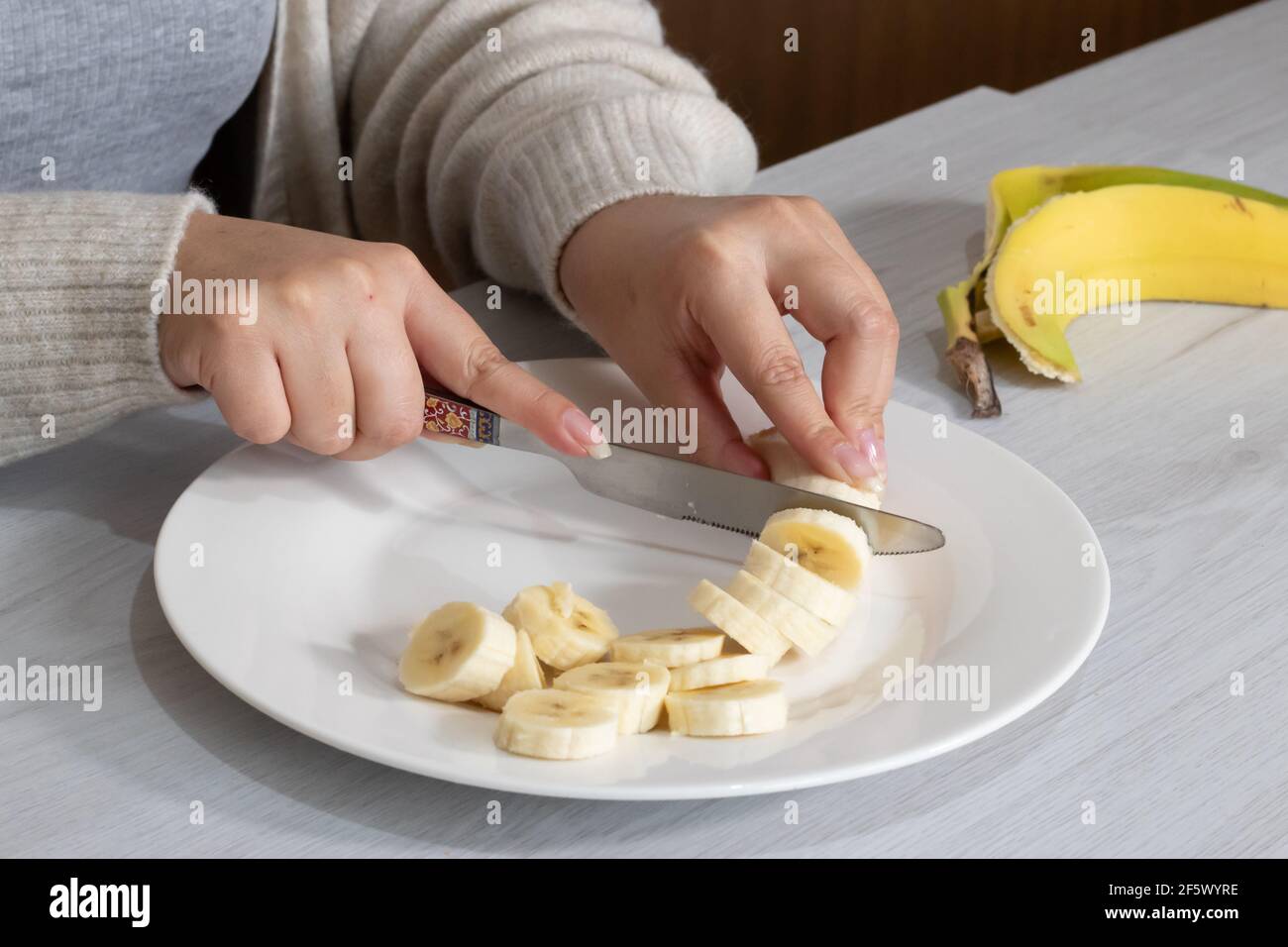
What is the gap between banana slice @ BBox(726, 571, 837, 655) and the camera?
2.38 feet

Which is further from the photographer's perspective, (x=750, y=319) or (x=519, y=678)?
(x=750, y=319)

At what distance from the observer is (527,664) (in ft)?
2.27

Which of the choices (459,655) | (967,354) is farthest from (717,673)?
(967,354)

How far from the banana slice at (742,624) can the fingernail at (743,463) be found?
0.19 metres

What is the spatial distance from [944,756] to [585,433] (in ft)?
0.98

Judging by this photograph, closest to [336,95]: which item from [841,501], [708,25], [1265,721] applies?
[841,501]

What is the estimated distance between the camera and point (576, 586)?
811 millimetres

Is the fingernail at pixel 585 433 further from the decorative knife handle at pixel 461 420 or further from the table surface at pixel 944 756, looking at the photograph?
the table surface at pixel 944 756

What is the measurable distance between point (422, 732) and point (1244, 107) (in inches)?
48.9

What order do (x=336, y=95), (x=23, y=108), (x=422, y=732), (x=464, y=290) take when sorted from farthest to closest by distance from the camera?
(x=336, y=95) < (x=464, y=290) < (x=23, y=108) < (x=422, y=732)

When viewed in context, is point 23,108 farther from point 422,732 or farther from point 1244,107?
point 1244,107

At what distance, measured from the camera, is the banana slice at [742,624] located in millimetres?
716

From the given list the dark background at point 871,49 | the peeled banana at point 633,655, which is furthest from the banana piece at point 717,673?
the dark background at point 871,49

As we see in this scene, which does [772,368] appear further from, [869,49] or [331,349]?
[869,49]
